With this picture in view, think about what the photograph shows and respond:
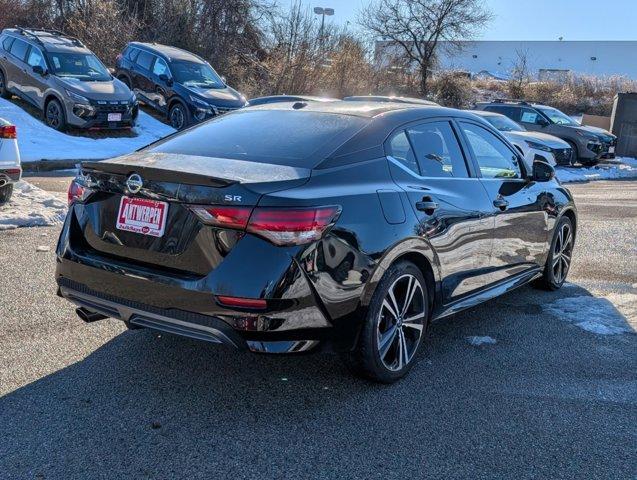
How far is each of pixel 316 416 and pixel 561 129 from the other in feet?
60.4

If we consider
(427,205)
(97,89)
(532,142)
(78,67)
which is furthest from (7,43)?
(427,205)

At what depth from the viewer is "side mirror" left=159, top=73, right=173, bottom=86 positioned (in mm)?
17359

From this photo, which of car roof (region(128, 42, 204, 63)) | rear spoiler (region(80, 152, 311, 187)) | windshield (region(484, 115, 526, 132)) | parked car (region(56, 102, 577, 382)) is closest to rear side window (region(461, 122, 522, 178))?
parked car (region(56, 102, 577, 382))

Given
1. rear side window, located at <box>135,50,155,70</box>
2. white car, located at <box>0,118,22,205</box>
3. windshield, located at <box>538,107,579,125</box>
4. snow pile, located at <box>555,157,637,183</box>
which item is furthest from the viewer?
windshield, located at <box>538,107,579,125</box>

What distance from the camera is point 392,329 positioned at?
4023mm

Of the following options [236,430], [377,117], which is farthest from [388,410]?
[377,117]

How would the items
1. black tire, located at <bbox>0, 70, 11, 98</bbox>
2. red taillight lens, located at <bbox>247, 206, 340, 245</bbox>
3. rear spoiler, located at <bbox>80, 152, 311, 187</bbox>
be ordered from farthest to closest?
black tire, located at <bbox>0, 70, 11, 98</bbox> → rear spoiler, located at <bbox>80, 152, 311, 187</bbox> → red taillight lens, located at <bbox>247, 206, 340, 245</bbox>

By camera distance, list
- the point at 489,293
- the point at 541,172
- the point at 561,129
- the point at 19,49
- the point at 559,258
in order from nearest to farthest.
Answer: the point at 489,293
the point at 541,172
the point at 559,258
the point at 19,49
the point at 561,129

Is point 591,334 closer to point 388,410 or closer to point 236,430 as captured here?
point 388,410

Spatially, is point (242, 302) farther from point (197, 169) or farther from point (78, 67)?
point (78, 67)

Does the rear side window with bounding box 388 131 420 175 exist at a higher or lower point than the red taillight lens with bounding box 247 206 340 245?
higher

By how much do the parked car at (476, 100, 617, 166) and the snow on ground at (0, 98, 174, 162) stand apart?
1062cm

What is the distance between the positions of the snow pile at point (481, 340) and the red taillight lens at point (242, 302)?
6.90ft

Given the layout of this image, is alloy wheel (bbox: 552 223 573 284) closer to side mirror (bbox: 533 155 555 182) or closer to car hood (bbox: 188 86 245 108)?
side mirror (bbox: 533 155 555 182)
